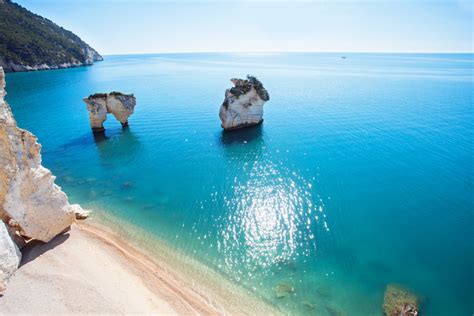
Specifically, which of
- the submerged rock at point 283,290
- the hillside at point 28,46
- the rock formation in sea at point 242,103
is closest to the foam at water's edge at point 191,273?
the submerged rock at point 283,290

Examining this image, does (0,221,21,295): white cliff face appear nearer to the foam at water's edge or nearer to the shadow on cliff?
the shadow on cliff

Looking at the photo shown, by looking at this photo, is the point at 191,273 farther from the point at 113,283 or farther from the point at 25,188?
the point at 25,188

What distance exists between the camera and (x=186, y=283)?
16.1 metres

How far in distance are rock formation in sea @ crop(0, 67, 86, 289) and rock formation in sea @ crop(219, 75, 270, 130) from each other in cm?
2812

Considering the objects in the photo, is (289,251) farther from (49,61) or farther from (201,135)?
(49,61)

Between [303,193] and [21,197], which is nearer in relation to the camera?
[21,197]

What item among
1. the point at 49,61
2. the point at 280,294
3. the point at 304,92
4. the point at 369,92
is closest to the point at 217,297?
the point at 280,294

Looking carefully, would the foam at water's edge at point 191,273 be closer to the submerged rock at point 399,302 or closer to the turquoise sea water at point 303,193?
the turquoise sea water at point 303,193

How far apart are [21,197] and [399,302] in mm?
Result: 23166

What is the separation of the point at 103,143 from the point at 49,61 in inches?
5258

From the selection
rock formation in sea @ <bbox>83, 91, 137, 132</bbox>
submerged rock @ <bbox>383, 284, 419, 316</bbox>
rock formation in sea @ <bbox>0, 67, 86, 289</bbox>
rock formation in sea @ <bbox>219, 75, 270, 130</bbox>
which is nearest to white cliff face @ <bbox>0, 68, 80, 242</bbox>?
rock formation in sea @ <bbox>0, 67, 86, 289</bbox>

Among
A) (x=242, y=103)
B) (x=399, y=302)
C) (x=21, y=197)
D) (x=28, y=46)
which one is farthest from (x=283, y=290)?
(x=28, y=46)

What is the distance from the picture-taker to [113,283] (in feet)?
47.7

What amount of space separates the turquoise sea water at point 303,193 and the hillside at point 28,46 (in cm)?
9983
